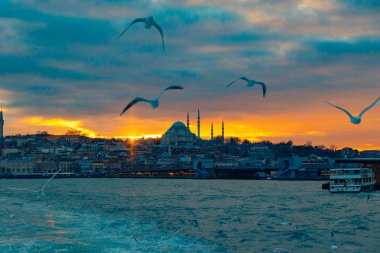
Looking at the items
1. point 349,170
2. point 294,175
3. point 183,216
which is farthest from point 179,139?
point 183,216

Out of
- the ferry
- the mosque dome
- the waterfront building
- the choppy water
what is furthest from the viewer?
the mosque dome

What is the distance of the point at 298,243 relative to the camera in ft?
52.1

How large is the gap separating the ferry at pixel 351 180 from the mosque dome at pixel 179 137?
94.7 meters

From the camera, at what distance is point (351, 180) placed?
3819 centimetres

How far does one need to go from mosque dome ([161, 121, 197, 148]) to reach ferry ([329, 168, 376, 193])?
94719 millimetres

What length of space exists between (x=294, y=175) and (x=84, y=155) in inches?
2441

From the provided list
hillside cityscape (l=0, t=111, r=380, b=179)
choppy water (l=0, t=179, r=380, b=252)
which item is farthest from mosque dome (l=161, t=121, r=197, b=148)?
choppy water (l=0, t=179, r=380, b=252)

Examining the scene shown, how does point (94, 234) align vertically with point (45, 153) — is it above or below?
A: below

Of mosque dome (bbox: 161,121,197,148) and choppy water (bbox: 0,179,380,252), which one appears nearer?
choppy water (bbox: 0,179,380,252)

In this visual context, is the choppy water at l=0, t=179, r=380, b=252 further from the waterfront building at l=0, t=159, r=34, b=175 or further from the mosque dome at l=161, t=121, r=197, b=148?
the mosque dome at l=161, t=121, r=197, b=148

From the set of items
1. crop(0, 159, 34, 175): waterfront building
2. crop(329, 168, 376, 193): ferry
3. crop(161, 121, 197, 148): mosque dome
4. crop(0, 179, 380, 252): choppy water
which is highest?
crop(161, 121, 197, 148): mosque dome

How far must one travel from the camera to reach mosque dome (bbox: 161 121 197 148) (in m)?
136

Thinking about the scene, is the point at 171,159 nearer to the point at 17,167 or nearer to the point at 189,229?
the point at 17,167

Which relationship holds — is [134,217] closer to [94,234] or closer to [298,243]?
[94,234]
